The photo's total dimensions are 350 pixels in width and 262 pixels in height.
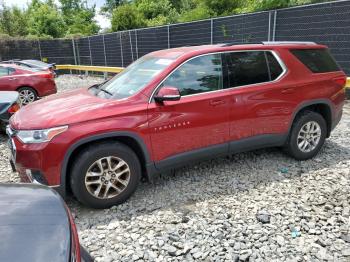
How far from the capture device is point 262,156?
195 inches

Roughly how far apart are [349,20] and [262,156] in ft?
17.7

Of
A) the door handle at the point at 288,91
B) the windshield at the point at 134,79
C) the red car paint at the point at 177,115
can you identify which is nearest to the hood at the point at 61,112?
the red car paint at the point at 177,115

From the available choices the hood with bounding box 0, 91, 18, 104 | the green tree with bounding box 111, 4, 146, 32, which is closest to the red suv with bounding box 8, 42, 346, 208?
the hood with bounding box 0, 91, 18, 104

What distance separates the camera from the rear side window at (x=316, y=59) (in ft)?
15.1

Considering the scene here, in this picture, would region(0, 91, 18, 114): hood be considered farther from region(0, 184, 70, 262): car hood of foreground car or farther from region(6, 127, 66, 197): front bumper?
region(0, 184, 70, 262): car hood of foreground car

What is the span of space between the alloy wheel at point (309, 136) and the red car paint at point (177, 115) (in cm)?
31

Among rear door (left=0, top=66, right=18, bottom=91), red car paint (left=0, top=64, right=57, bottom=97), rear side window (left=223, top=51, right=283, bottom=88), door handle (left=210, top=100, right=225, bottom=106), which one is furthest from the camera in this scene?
red car paint (left=0, top=64, right=57, bottom=97)

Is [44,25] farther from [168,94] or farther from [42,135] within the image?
[168,94]

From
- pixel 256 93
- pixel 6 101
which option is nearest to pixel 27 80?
pixel 6 101

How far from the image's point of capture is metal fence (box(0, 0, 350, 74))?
27.6 feet

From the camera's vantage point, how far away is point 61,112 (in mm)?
3496

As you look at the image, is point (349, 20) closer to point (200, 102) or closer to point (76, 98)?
point (200, 102)

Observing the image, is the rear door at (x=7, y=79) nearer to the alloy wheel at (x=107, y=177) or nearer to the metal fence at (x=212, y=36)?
the metal fence at (x=212, y=36)

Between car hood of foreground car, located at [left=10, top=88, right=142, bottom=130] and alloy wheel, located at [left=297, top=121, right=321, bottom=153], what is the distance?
2710mm
